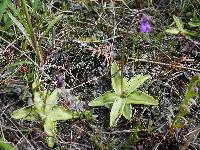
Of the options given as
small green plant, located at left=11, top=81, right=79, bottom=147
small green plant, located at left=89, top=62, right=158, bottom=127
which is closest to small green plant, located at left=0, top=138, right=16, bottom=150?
small green plant, located at left=11, top=81, right=79, bottom=147

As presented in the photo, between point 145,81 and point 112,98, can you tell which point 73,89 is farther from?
point 145,81

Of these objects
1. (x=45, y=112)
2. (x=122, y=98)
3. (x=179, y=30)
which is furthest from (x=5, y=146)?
(x=179, y=30)

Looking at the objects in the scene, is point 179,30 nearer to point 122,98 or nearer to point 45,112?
point 122,98

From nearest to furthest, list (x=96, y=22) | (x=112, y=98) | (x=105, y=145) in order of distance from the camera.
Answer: (x=105, y=145) → (x=112, y=98) → (x=96, y=22)

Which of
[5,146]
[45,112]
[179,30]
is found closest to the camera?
[5,146]

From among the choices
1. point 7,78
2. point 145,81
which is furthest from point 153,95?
point 7,78

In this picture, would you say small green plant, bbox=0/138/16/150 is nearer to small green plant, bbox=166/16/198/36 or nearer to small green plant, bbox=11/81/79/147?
small green plant, bbox=11/81/79/147
